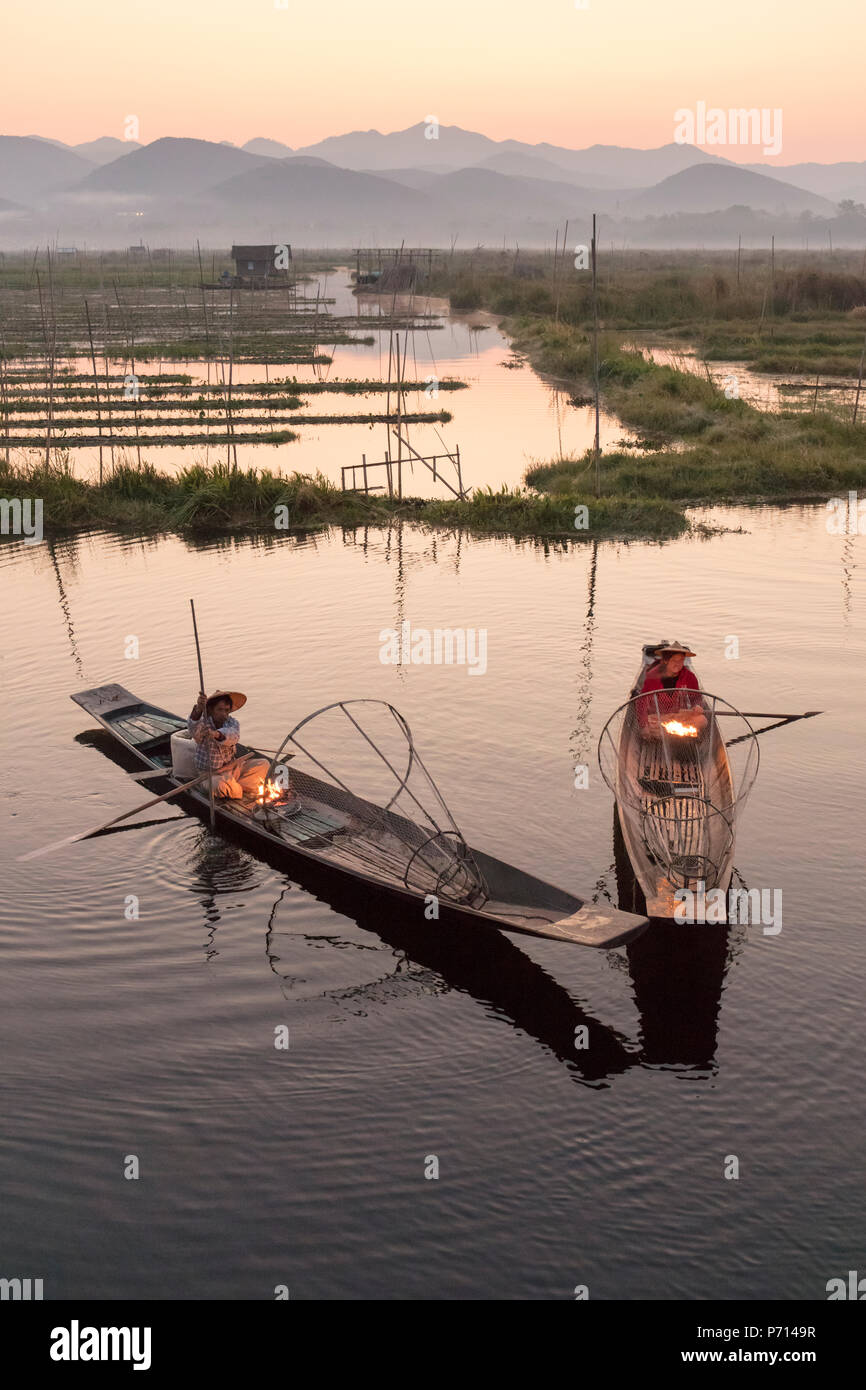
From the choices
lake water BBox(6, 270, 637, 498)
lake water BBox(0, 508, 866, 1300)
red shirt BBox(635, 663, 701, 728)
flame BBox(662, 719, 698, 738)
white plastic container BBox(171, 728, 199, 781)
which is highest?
lake water BBox(6, 270, 637, 498)

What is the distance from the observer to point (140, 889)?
9.45 meters

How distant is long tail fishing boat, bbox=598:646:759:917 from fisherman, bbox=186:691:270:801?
315 centimetres

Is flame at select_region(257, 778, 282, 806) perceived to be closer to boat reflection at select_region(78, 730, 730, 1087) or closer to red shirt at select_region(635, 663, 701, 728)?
boat reflection at select_region(78, 730, 730, 1087)

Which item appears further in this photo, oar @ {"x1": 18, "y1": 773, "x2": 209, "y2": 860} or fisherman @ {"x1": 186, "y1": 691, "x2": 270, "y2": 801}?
fisherman @ {"x1": 186, "y1": 691, "x2": 270, "y2": 801}

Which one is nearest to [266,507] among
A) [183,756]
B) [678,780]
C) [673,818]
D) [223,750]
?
[183,756]

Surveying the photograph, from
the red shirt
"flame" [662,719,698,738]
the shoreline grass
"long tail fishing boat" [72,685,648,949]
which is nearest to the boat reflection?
"long tail fishing boat" [72,685,648,949]

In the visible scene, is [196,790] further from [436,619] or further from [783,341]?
[783,341]

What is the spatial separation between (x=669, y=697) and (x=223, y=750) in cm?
383

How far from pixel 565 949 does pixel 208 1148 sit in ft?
9.95

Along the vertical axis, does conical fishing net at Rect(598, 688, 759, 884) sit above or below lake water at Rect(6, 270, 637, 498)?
below

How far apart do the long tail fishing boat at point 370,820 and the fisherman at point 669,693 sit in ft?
6.16

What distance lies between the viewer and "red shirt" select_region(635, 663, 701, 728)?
9.80 m

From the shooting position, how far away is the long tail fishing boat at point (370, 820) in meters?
7.71
